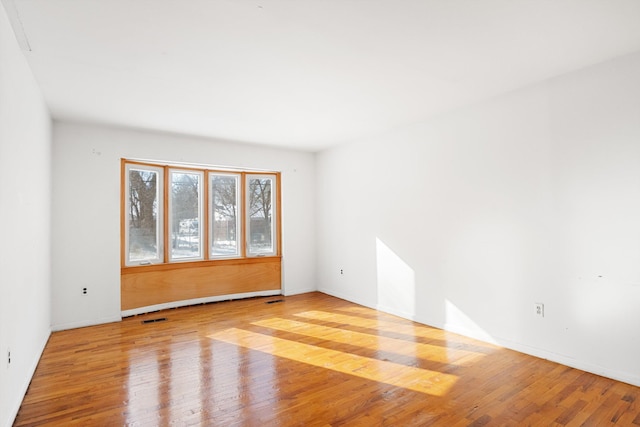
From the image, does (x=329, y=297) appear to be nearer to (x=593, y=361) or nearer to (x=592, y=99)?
(x=593, y=361)

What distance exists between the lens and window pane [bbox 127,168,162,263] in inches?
193

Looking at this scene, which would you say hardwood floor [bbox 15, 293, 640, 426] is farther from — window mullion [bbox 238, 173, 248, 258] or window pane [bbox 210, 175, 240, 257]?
window mullion [bbox 238, 173, 248, 258]

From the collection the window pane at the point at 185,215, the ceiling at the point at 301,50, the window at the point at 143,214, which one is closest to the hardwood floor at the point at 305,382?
the window at the point at 143,214

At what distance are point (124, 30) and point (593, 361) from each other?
4.43 meters

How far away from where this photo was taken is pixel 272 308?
5141 millimetres

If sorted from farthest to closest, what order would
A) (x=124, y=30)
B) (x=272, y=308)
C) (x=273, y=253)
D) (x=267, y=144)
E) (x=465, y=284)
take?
1. (x=273, y=253)
2. (x=267, y=144)
3. (x=272, y=308)
4. (x=465, y=284)
5. (x=124, y=30)

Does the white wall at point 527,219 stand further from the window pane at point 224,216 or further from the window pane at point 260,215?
the window pane at point 224,216

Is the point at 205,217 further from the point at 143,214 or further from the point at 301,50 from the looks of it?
the point at 301,50

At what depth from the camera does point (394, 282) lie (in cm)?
475

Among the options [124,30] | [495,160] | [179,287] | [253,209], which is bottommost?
[179,287]

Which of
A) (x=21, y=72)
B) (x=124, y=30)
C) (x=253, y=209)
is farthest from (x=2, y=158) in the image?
(x=253, y=209)

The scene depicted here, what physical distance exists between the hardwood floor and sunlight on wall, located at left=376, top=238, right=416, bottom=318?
0.42 meters

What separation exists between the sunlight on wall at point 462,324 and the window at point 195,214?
3174 millimetres

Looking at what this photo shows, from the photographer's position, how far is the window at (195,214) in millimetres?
4949
